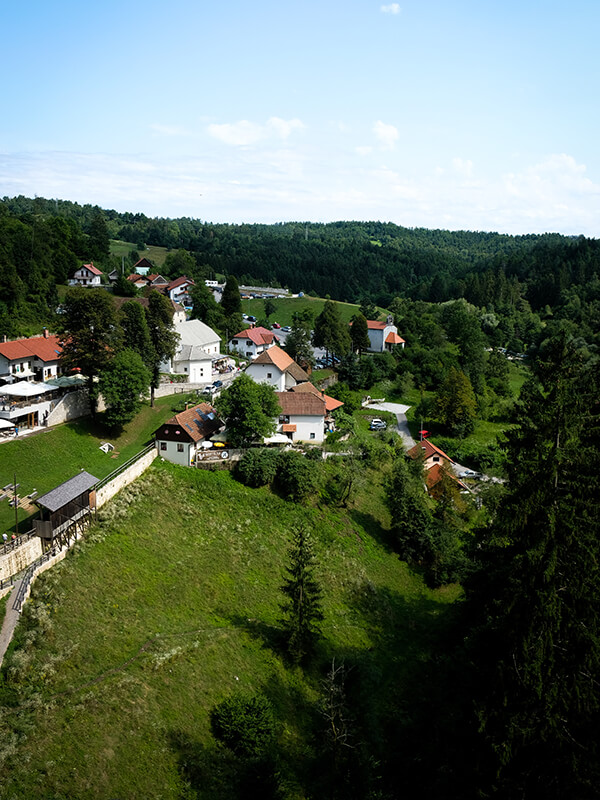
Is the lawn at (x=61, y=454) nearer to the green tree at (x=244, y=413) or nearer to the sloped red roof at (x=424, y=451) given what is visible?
the green tree at (x=244, y=413)

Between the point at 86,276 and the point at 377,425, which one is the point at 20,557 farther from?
the point at 86,276

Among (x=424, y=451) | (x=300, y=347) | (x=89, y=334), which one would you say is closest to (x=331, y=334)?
(x=300, y=347)

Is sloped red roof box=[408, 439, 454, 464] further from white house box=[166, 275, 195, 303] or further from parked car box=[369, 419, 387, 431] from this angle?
white house box=[166, 275, 195, 303]

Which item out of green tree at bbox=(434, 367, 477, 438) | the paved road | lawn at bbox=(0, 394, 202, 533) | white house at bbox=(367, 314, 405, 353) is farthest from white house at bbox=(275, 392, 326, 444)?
white house at bbox=(367, 314, 405, 353)

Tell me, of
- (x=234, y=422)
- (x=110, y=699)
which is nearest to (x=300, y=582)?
(x=110, y=699)

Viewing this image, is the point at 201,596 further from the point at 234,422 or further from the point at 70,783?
the point at 234,422

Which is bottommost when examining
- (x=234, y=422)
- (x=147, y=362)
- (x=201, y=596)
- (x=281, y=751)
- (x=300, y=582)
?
(x=281, y=751)
